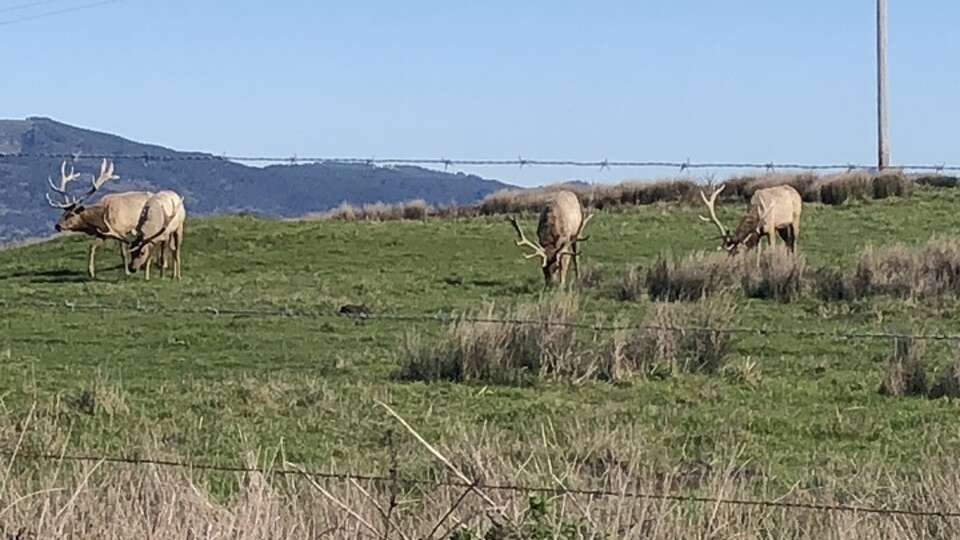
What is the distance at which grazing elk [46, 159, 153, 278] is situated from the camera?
31.5 m

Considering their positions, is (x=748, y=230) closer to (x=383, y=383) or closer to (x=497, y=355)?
(x=497, y=355)

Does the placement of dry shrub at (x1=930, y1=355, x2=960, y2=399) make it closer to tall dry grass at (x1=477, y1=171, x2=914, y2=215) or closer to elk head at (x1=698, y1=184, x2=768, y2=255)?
elk head at (x1=698, y1=184, x2=768, y2=255)

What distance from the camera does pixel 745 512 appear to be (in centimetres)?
666

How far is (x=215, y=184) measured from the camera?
47094mm

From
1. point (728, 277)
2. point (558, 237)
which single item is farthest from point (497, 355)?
point (558, 237)

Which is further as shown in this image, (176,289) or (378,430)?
(176,289)

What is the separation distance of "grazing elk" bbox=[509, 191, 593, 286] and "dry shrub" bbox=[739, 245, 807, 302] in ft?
10.5

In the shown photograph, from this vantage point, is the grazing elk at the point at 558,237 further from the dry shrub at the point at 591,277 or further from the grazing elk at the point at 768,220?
the grazing elk at the point at 768,220

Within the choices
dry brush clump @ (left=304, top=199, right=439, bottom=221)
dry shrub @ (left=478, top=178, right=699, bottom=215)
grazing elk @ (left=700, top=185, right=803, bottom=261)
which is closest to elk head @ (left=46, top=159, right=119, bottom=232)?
dry brush clump @ (left=304, top=199, right=439, bottom=221)

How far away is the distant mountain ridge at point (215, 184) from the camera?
4219 centimetres

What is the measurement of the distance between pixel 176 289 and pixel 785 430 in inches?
636

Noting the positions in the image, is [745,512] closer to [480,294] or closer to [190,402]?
[190,402]

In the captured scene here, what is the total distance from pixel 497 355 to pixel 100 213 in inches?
727

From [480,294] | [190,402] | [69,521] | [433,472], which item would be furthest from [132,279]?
[69,521]
